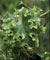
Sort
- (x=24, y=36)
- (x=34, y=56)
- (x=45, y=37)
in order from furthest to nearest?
(x=45, y=37) → (x=34, y=56) → (x=24, y=36)

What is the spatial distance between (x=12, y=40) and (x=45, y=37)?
2.91 feet

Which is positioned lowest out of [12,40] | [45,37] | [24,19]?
[45,37]

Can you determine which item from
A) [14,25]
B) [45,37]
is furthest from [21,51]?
[45,37]

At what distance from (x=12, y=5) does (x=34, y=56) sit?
4.14 feet

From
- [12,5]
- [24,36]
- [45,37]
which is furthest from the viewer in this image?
[12,5]

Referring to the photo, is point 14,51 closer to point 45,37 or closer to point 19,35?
point 19,35

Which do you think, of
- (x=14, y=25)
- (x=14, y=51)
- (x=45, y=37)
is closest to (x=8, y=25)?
(x=14, y=25)

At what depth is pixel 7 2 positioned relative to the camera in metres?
2.49

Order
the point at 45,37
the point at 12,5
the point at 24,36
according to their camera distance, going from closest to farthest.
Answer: the point at 24,36, the point at 45,37, the point at 12,5

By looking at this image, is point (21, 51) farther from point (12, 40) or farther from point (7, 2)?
point (7, 2)

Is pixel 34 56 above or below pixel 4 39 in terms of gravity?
below

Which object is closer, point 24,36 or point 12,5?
point 24,36

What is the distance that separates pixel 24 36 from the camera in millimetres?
1097

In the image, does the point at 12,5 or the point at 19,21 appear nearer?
the point at 19,21
